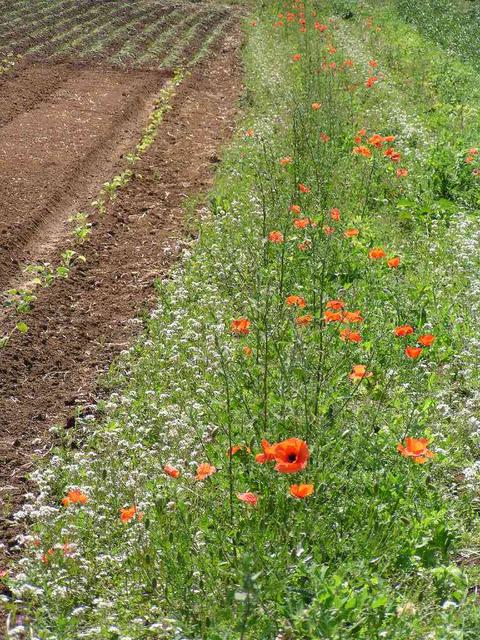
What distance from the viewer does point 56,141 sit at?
11.5 meters

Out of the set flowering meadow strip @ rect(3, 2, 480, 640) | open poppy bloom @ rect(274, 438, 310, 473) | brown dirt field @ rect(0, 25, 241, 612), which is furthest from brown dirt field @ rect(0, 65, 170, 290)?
open poppy bloom @ rect(274, 438, 310, 473)

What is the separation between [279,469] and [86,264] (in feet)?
17.4

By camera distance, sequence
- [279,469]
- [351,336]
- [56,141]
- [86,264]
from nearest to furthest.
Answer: [279,469] → [351,336] → [86,264] → [56,141]

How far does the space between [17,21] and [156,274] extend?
45.9 ft

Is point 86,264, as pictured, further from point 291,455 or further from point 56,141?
point 291,455

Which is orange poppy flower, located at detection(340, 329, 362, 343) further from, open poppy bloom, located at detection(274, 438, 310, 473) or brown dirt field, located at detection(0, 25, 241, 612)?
brown dirt field, located at detection(0, 25, 241, 612)

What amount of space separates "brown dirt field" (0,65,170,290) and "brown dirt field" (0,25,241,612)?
1.4 inches

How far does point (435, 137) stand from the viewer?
10633 millimetres

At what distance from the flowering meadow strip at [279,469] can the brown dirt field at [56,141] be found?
2.24 m

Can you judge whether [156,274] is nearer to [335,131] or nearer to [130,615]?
[335,131]

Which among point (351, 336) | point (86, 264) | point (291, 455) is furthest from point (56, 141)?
point (291, 455)

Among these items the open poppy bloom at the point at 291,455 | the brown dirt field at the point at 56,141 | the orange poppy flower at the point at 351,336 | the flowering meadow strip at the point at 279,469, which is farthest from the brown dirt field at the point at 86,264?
the orange poppy flower at the point at 351,336

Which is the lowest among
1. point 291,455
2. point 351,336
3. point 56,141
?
point 56,141

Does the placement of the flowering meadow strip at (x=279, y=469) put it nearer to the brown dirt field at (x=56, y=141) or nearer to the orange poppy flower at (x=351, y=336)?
the orange poppy flower at (x=351, y=336)
